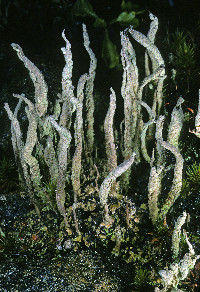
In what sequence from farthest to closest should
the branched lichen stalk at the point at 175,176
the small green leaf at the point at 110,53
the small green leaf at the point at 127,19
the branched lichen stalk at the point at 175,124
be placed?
the small green leaf at the point at 110,53 < the small green leaf at the point at 127,19 < the branched lichen stalk at the point at 175,124 < the branched lichen stalk at the point at 175,176

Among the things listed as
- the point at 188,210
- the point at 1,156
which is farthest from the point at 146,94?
the point at 1,156

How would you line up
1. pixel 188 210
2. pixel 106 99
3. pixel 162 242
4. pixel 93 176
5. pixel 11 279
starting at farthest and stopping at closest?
pixel 106 99 → pixel 93 176 → pixel 188 210 → pixel 162 242 → pixel 11 279

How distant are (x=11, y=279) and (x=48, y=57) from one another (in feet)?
5.38

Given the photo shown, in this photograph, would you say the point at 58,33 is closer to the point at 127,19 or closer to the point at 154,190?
the point at 127,19

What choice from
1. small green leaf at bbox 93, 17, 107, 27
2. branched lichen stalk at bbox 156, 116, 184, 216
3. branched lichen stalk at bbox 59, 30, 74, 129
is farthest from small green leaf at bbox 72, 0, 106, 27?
branched lichen stalk at bbox 156, 116, 184, 216

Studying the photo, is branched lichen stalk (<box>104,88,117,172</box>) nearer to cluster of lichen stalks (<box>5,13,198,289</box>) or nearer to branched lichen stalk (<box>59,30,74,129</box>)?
cluster of lichen stalks (<box>5,13,198,289</box>)

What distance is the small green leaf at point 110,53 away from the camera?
2283 mm

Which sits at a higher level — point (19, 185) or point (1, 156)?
point (1, 156)

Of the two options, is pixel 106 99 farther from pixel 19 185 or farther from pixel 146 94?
pixel 19 185

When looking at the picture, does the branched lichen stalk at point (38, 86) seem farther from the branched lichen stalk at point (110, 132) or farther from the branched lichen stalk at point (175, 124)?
the branched lichen stalk at point (175, 124)

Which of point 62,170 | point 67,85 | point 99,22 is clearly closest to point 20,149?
point 62,170

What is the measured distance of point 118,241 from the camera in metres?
1.57

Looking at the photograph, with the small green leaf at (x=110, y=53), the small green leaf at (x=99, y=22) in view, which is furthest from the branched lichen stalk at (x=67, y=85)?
the small green leaf at (x=99, y=22)

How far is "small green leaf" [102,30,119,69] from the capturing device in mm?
2283
